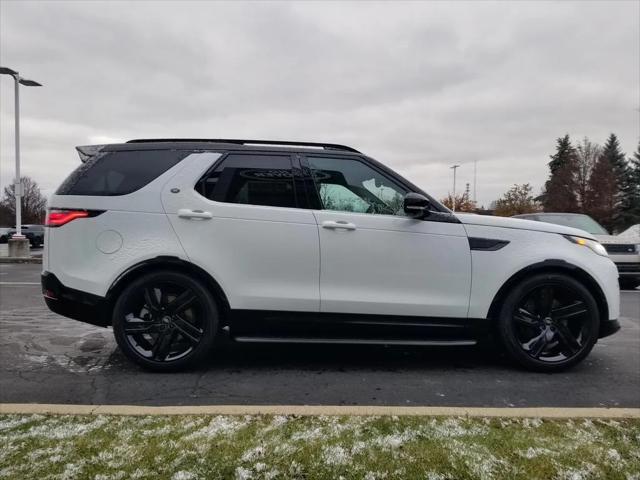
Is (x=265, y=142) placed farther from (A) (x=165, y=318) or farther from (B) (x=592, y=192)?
(B) (x=592, y=192)

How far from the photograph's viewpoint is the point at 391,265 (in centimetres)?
368

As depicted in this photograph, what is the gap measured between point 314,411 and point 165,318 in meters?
1.48

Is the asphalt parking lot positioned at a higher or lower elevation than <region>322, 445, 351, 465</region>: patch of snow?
lower

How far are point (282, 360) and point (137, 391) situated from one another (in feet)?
4.08

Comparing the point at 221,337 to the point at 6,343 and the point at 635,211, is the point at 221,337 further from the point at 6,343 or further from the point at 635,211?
the point at 635,211

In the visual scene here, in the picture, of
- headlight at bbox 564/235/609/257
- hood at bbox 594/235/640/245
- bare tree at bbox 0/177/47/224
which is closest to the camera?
headlight at bbox 564/235/609/257

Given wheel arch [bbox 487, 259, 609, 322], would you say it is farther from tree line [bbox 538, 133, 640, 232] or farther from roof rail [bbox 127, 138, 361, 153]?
tree line [bbox 538, 133, 640, 232]

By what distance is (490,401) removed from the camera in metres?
3.26

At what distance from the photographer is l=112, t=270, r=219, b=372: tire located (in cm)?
362

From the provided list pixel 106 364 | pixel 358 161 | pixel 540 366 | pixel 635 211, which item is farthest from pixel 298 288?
pixel 635 211

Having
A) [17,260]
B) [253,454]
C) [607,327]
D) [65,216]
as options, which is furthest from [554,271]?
Answer: [17,260]

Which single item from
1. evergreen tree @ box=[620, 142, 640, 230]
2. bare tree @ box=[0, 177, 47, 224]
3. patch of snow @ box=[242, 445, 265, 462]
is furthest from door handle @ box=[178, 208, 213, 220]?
bare tree @ box=[0, 177, 47, 224]

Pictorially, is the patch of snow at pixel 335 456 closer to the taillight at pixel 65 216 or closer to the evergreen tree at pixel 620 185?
the taillight at pixel 65 216

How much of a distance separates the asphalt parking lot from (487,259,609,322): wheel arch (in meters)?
0.55
